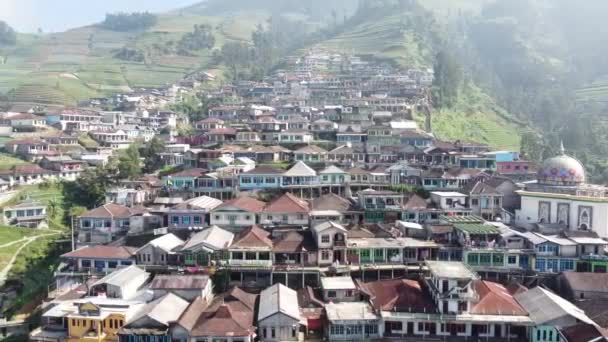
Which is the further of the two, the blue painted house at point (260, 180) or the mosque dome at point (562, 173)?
the blue painted house at point (260, 180)

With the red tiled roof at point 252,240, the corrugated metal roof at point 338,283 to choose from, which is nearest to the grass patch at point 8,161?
the red tiled roof at point 252,240

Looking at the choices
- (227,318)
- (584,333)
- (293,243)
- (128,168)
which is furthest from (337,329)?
(128,168)

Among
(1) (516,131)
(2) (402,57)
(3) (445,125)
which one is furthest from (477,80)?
(3) (445,125)

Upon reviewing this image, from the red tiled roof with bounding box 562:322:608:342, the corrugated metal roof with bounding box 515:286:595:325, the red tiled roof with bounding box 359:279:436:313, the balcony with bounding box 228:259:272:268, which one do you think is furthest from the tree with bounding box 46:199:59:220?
the red tiled roof with bounding box 562:322:608:342

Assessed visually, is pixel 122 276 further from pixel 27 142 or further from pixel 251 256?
pixel 27 142

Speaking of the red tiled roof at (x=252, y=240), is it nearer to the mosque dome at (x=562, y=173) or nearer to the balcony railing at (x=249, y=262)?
the balcony railing at (x=249, y=262)

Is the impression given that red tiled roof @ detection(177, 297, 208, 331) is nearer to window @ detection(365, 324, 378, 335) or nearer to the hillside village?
the hillside village

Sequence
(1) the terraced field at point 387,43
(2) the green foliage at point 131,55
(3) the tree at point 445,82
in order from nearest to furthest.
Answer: (3) the tree at point 445,82 < (1) the terraced field at point 387,43 < (2) the green foliage at point 131,55
